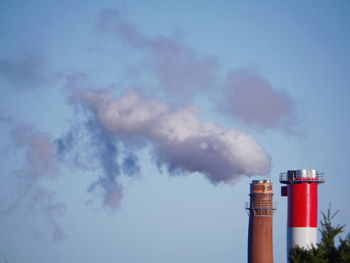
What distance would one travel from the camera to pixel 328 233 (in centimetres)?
5534

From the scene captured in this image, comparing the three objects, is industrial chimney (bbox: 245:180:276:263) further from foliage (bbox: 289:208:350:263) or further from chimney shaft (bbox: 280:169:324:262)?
foliage (bbox: 289:208:350:263)

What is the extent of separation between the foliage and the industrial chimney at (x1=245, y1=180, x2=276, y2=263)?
20.0m

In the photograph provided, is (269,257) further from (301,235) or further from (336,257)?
(336,257)

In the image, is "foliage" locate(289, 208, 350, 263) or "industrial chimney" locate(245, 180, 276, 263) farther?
"industrial chimney" locate(245, 180, 276, 263)

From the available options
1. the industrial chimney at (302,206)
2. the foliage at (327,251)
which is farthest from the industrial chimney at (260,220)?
the foliage at (327,251)

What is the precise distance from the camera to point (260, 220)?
78.2m

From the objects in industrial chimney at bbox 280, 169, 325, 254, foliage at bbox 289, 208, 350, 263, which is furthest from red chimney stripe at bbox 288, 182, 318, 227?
foliage at bbox 289, 208, 350, 263

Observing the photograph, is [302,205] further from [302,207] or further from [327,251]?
[327,251]

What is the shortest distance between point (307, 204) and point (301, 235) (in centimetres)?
307

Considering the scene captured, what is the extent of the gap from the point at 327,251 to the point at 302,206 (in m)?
19.3

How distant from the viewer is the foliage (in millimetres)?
53000

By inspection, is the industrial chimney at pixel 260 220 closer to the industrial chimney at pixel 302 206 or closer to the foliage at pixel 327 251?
the industrial chimney at pixel 302 206

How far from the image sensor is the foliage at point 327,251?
2087 inches

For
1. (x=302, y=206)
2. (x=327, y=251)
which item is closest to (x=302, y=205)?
(x=302, y=206)
